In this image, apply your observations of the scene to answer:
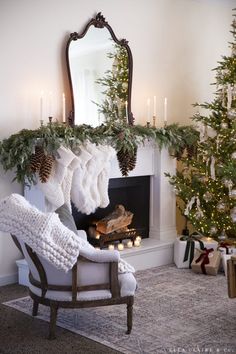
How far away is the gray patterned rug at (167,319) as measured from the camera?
3713mm

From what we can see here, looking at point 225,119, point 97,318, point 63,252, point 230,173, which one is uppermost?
point 225,119

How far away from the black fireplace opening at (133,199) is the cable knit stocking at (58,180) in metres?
0.94

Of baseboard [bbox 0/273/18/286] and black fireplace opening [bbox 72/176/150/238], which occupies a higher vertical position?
black fireplace opening [bbox 72/176/150/238]

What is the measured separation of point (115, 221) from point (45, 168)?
1.19 meters

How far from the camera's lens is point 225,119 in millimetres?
5945

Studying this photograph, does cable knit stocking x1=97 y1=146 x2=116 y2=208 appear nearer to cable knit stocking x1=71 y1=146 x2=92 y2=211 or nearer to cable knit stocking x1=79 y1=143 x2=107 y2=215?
cable knit stocking x1=79 y1=143 x2=107 y2=215

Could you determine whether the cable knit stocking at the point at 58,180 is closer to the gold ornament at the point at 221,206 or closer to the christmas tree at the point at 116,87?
the christmas tree at the point at 116,87

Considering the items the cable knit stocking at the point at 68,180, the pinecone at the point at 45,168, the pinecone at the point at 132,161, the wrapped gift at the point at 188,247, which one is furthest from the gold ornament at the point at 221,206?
the pinecone at the point at 45,168

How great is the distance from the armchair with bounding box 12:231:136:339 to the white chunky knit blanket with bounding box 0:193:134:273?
6 centimetres

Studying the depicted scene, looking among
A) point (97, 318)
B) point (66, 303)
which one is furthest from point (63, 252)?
point (97, 318)

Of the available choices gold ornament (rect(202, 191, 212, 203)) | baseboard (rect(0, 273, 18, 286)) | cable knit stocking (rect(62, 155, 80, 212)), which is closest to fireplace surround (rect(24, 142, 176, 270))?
gold ornament (rect(202, 191, 212, 203))

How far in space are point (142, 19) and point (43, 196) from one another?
2.28m

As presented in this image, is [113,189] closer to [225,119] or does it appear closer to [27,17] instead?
[225,119]

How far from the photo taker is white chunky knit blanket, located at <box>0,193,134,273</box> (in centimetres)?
362
